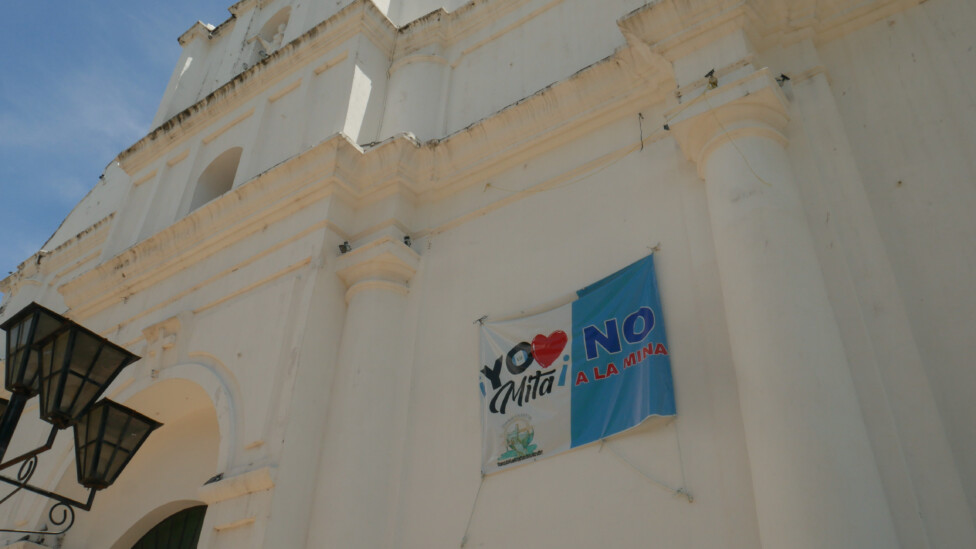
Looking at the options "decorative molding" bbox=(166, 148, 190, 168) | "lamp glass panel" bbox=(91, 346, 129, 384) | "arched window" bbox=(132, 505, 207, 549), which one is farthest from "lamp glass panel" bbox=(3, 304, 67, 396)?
"decorative molding" bbox=(166, 148, 190, 168)

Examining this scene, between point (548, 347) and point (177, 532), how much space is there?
474 centimetres

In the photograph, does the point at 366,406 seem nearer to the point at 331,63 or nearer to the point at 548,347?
the point at 548,347

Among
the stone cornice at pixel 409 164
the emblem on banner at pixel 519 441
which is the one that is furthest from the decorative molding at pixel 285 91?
the emblem on banner at pixel 519 441

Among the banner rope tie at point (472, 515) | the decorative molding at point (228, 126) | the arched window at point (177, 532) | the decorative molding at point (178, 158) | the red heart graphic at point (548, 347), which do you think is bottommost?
the banner rope tie at point (472, 515)

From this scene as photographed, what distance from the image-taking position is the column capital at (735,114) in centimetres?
568

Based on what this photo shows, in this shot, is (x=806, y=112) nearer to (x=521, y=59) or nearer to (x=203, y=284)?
(x=521, y=59)

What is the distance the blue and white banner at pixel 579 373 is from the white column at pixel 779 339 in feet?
2.15

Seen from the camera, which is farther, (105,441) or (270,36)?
(270,36)

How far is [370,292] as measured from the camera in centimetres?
736

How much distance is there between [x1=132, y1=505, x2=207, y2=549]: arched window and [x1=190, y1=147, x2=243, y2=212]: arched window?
369 centimetres

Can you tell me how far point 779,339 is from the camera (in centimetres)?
464

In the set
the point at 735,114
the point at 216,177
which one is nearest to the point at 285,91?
the point at 216,177

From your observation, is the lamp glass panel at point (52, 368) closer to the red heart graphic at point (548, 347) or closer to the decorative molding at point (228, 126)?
the red heart graphic at point (548, 347)

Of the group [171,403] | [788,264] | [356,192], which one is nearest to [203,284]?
[171,403]
